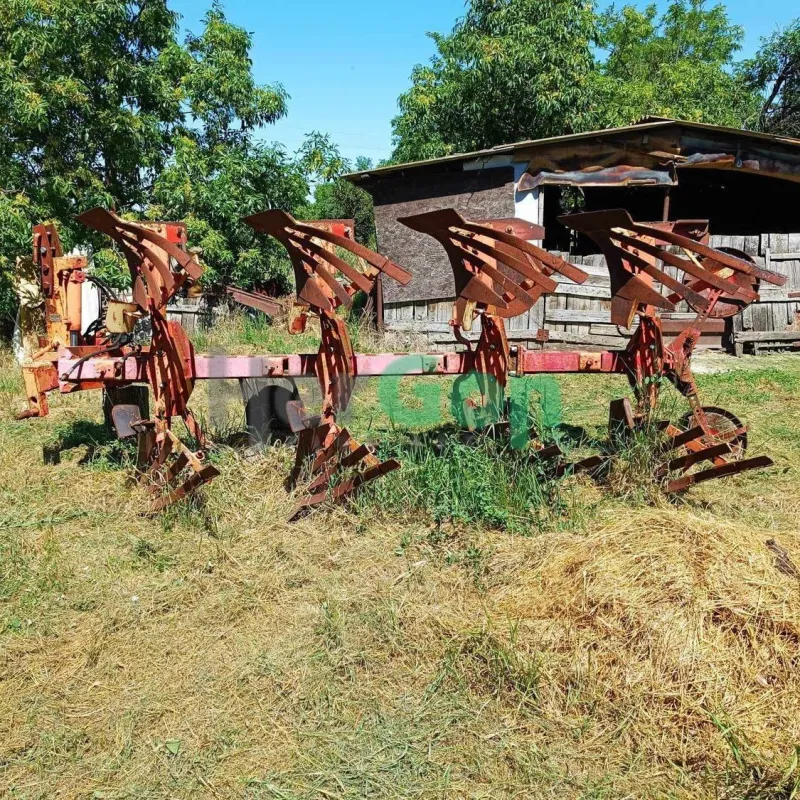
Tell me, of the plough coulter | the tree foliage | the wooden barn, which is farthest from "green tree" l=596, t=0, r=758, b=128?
the plough coulter

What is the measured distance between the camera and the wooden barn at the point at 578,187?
11180mm

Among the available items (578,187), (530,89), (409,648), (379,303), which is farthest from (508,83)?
(409,648)

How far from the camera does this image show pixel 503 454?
4.45m

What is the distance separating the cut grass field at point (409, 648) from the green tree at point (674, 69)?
16.6m

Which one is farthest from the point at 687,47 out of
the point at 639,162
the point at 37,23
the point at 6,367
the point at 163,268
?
the point at 163,268

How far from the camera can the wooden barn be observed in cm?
1118

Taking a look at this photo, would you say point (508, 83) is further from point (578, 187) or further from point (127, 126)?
point (127, 126)

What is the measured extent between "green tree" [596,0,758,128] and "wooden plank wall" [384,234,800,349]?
771 centimetres

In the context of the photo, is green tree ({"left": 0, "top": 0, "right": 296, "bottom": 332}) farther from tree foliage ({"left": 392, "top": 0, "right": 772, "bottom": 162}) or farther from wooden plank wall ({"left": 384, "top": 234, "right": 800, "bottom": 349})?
tree foliage ({"left": 392, "top": 0, "right": 772, "bottom": 162})

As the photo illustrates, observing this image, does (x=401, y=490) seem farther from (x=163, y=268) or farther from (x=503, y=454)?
(x=163, y=268)

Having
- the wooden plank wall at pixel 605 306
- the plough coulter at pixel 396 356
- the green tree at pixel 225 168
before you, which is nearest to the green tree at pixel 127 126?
the green tree at pixel 225 168

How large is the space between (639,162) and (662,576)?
9.54 meters

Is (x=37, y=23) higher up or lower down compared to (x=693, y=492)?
higher up

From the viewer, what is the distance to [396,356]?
4.81 meters
